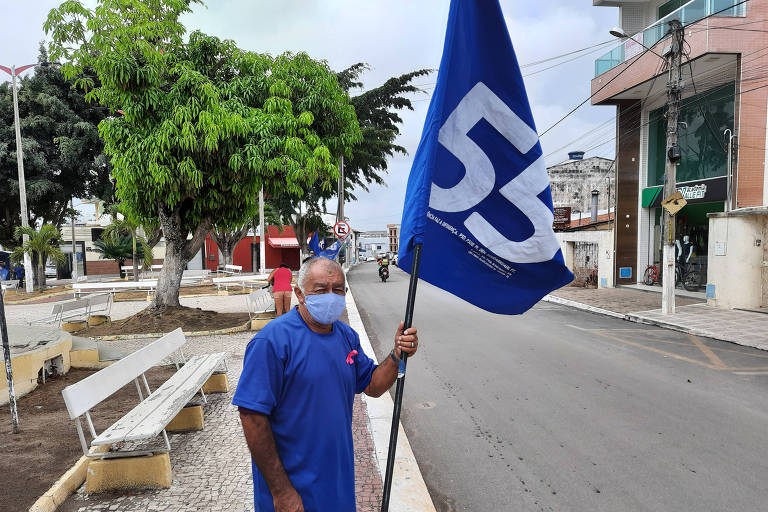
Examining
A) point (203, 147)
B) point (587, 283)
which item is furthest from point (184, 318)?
point (587, 283)

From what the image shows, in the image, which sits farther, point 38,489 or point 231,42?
point 231,42

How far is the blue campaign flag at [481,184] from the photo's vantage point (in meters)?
2.33

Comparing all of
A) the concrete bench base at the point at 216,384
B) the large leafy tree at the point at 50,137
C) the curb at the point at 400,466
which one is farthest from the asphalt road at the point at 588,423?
the large leafy tree at the point at 50,137

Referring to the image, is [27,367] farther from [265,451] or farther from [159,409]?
[265,451]

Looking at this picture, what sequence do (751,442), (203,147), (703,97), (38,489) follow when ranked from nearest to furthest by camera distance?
(38,489) < (751,442) < (203,147) < (703,97)

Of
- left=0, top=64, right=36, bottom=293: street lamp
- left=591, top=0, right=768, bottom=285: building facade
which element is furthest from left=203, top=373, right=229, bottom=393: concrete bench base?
left=0, top=64, right=36, bottom=293: street lamp

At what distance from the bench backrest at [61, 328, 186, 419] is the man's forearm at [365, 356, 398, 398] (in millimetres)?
2206

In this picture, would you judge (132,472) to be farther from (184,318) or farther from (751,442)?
(184,318)

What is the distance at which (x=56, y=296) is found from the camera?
63.5ft

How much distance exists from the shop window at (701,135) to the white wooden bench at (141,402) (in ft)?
56.8

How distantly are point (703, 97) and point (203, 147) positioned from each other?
658 inches

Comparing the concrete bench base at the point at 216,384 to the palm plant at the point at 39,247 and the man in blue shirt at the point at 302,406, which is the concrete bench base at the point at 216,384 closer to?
the man in blue shirt at the point at 302,406

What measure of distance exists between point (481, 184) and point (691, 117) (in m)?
18.9

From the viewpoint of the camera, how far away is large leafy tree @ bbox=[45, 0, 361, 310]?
898 centimetres
